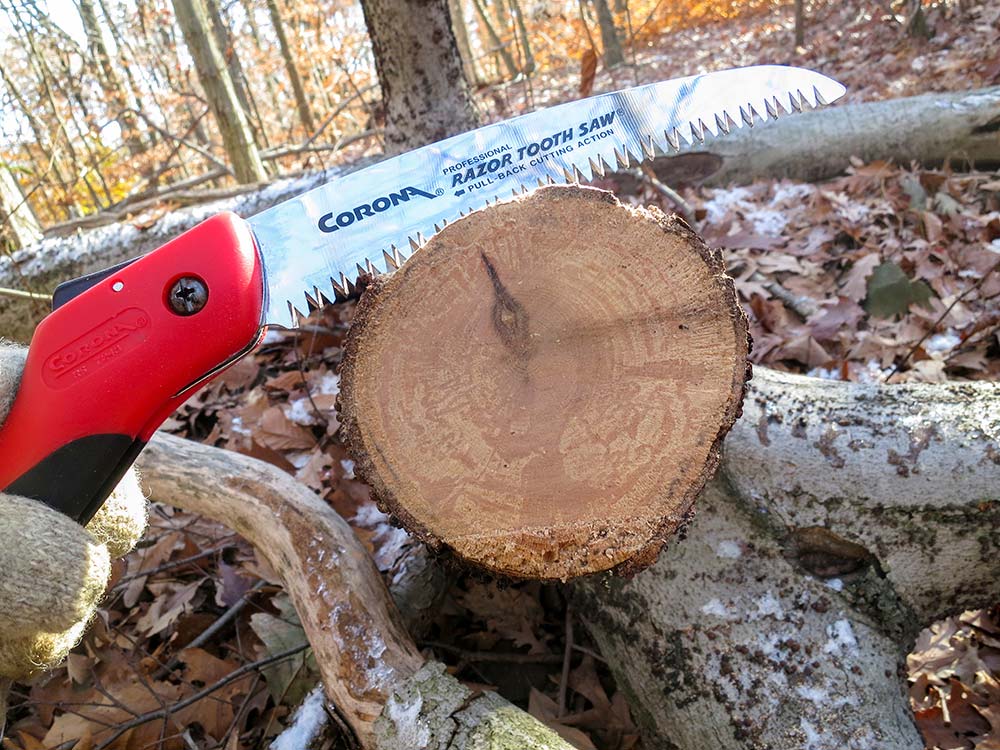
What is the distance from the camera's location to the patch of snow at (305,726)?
1.83m

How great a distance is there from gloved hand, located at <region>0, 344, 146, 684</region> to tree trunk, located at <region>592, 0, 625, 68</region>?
11.2 m

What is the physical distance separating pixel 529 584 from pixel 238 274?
1.38 metres

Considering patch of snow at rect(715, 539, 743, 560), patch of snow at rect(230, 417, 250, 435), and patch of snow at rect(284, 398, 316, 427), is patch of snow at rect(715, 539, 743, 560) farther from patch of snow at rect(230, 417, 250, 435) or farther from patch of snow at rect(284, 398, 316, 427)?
patch of snow at rect(230, 417, 250, 435)

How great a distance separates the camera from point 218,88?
6551 millimetres

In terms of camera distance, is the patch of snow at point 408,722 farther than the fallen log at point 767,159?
No

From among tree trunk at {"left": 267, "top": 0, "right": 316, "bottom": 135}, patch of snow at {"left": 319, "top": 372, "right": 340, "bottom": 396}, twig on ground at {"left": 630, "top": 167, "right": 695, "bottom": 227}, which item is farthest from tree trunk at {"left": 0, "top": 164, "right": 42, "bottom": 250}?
tree trunk at {"left": 267, "top": 0, "right": 316, "bottom": 135}

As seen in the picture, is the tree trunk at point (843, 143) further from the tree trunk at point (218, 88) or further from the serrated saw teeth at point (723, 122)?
the tree trunk at point (218, 88)

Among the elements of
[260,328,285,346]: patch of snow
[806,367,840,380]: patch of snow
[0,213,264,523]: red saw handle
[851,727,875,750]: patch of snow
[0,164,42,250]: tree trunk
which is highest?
[0,164,42,250]: tree trunk

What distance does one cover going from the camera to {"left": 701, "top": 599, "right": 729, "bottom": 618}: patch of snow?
5.64 ft

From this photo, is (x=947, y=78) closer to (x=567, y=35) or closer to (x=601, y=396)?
(x=601, y=396)

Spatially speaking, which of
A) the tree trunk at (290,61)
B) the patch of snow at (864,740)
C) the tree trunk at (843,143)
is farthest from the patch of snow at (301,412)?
the tree trunk at (290,61)

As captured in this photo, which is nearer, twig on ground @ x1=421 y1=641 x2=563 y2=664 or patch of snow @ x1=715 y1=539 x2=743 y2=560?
patch of snow @ x1=715 y1=539 x2=743 y2=560

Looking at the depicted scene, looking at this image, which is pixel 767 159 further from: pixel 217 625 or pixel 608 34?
pixel 608 34

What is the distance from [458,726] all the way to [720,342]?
106cm
